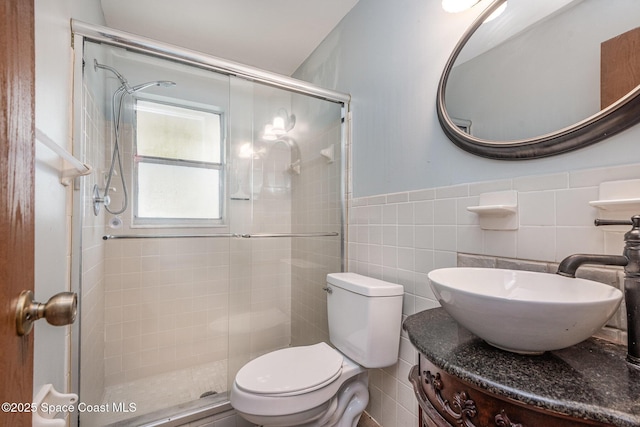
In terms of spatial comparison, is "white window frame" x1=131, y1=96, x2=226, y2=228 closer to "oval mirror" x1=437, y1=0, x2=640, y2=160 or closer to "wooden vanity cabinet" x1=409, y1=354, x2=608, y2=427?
"oval mirror" x1=437, y1=0, x2=640, y2=160

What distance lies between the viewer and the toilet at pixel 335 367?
1.07 metres

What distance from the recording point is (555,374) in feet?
1.74

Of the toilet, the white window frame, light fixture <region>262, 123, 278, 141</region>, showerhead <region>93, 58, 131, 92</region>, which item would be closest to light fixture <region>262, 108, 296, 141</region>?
light fixture <region>262, 123, 278, 141</region>

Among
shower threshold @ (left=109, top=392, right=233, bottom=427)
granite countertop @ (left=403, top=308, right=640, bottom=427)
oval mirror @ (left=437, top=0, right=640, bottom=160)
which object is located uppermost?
oval mirror @ (left=437, top=0, right=640, bottom=160)

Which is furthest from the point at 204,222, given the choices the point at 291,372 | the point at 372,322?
the point at 372,322

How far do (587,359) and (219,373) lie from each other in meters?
2.04

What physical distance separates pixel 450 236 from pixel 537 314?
63cm

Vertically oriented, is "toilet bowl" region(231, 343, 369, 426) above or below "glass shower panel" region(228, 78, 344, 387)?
below

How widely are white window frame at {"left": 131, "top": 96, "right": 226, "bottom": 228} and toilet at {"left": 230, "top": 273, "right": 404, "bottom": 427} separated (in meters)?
1.14

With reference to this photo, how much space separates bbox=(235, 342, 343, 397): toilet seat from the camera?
3.59 feet

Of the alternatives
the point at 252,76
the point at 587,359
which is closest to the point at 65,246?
the point at 252,76

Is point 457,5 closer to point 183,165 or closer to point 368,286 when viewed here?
point 368,286

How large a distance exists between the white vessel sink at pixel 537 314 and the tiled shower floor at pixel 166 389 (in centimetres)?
168

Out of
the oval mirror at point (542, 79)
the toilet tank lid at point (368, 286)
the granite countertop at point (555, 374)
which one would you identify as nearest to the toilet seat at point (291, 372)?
the toilet tank lid at point (368, 286)
